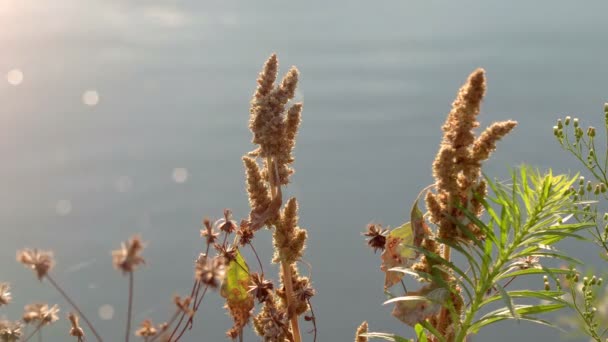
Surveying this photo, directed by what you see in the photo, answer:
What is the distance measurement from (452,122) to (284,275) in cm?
48

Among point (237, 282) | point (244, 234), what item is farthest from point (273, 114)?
point (237, 282)

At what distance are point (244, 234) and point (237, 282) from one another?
0.12 meters

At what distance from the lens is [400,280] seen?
1.46m

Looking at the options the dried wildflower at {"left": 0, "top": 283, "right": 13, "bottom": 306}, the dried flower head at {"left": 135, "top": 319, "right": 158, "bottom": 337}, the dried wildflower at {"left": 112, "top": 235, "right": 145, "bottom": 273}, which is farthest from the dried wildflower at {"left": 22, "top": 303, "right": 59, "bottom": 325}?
the dried wildflower at {"left": 112, "top": 235, "right": 145, "bottom": 273}

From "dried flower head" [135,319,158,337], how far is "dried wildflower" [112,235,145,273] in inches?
6.0

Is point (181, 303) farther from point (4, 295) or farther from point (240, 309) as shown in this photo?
point (240, 309)

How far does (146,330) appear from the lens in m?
0.99

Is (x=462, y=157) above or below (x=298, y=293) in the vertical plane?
above

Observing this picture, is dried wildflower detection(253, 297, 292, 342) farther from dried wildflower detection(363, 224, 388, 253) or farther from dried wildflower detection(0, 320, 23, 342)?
dried wildflower detection(0, 320, 23, 342)

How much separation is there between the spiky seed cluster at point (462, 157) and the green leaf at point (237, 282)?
0.48 m

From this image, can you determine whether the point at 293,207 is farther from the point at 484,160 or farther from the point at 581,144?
the point at 581,144

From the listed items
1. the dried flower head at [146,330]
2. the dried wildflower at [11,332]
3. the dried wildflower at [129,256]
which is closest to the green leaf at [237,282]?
the dried wildflower at [11,332]

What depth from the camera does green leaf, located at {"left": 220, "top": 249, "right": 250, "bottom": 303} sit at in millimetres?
1573

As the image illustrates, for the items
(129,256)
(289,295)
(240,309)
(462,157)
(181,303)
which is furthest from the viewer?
(240,309)
